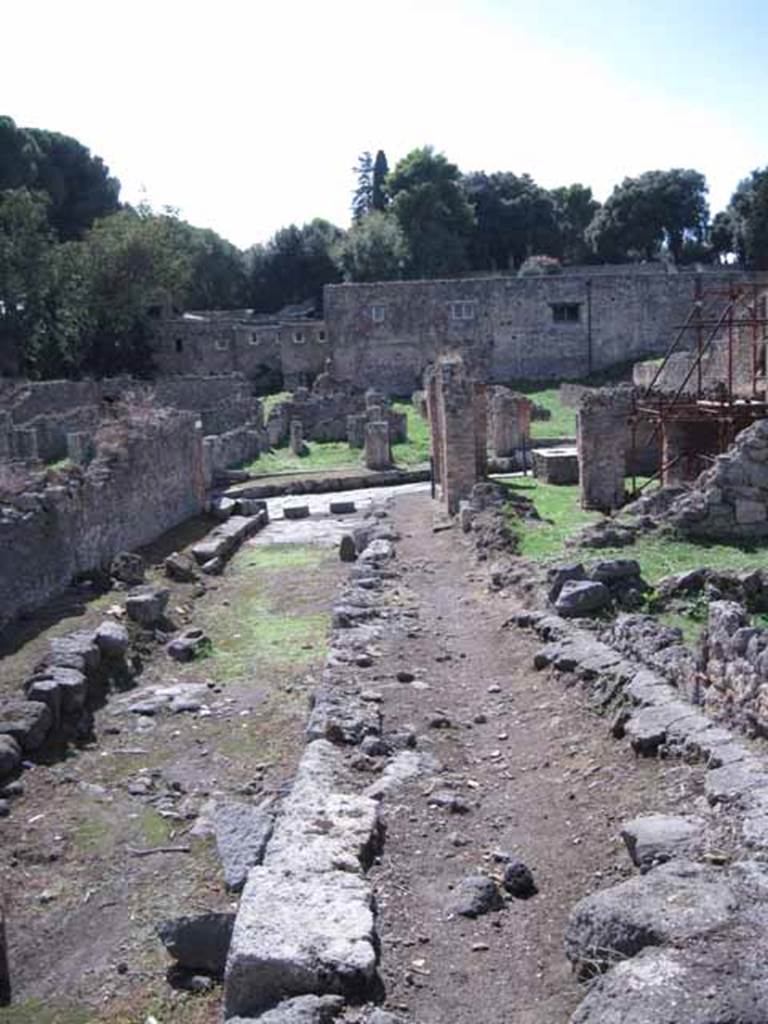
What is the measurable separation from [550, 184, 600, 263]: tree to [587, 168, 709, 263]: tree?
2116 millimetres

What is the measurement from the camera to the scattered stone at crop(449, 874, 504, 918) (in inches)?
259

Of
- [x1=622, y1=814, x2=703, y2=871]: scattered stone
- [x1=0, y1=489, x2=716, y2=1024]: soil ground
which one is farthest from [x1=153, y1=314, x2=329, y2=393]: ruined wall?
[x1=622, y1=814, x2=703, y2=871]: scattered stone

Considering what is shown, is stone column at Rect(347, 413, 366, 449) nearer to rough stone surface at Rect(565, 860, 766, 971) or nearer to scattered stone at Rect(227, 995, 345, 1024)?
rough stone surface at Rect(565, 860, 766, 971)

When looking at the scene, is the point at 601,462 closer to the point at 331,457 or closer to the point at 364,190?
the point at 331,457

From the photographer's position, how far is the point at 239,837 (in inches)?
329

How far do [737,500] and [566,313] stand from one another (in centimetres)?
3569

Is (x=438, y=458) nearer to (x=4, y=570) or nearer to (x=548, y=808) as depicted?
(x=4, y=570)

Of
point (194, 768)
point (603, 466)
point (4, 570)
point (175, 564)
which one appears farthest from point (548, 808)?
point (603, 466)

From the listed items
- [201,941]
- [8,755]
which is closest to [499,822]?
[201,941]

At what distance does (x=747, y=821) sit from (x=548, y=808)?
75.1 inches

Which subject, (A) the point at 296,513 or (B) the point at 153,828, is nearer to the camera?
(B) the point at 153,828

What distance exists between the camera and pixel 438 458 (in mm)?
26734

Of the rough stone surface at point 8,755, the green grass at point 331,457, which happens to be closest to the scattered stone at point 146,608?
the rough stone surface at point 8,755

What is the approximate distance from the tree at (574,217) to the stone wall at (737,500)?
59792 millimetres
